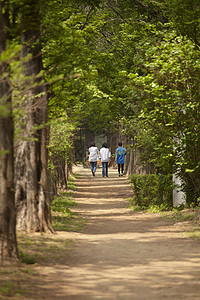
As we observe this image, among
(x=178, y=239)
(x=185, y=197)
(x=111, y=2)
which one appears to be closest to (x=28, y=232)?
(x=178, y=239)

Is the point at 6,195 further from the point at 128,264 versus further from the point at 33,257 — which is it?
the point at 128,264

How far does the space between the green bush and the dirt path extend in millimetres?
2156

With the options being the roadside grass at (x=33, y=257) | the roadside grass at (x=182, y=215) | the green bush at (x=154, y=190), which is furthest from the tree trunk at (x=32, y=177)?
the green bush at (x=154, y=190)

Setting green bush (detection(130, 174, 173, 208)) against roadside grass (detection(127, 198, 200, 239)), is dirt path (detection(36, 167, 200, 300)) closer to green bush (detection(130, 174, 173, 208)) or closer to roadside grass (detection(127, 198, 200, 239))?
roadside grass (detection(127, 198, 200, 239))

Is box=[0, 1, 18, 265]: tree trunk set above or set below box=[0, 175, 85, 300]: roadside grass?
above

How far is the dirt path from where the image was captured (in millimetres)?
7445

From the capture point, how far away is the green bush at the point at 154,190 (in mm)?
18656

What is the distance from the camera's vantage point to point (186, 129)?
14.6 metres

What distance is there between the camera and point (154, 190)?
18.9 metres

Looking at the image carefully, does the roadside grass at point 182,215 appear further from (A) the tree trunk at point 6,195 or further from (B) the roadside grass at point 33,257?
(A) the tree trunk at point 6,195

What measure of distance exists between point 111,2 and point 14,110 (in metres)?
15.9

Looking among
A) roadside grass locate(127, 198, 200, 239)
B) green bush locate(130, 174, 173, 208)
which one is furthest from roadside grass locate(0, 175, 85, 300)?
green bush locate(130, 174, 173, 208)

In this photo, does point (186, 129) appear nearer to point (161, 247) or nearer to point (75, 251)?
point (161, 247)

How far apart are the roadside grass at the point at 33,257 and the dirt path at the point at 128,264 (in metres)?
0.19
